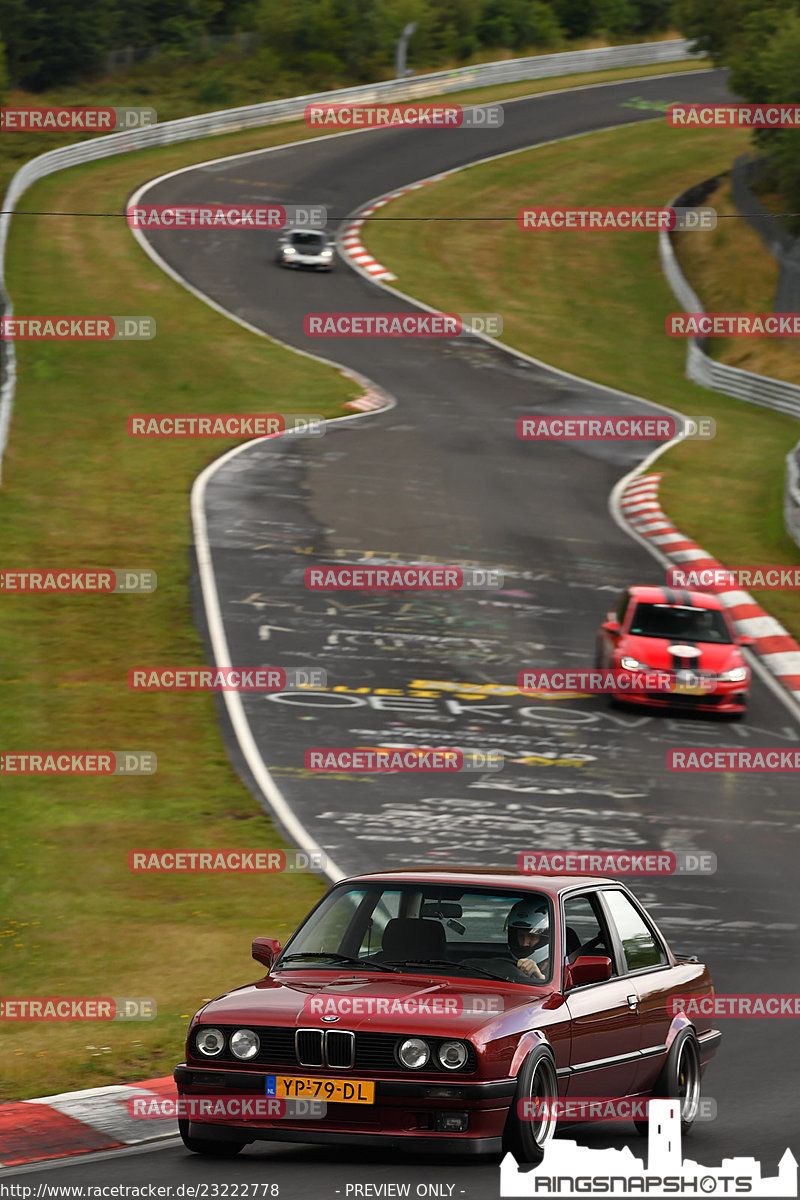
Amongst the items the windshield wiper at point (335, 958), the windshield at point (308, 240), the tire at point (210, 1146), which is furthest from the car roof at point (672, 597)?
the windshield at point (308, 240)

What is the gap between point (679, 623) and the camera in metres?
21.4

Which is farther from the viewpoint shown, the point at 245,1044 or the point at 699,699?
the point at 699,699

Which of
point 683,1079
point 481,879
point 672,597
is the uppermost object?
point 481,879

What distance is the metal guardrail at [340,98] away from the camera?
180ft

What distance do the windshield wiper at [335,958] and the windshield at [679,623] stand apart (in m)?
13.5

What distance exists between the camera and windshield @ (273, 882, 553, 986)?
793 cm

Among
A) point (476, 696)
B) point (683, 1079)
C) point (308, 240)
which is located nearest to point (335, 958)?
point (683, 1079)

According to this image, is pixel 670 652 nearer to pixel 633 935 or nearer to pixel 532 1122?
pixel 633 935

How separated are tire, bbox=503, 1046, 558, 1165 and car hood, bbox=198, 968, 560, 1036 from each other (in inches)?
9.2

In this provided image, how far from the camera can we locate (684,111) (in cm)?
6719

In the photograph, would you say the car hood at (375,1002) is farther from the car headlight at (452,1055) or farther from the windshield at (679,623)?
the windshield at (679,623)

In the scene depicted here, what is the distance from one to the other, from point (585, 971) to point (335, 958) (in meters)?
1.12

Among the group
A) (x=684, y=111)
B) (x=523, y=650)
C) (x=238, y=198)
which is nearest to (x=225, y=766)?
(x=523, y=650)

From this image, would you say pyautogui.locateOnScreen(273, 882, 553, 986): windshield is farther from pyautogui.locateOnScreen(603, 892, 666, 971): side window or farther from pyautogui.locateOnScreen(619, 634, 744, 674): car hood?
pyautogui.locateOnScreen(619, 634, 744, 674): car hood
